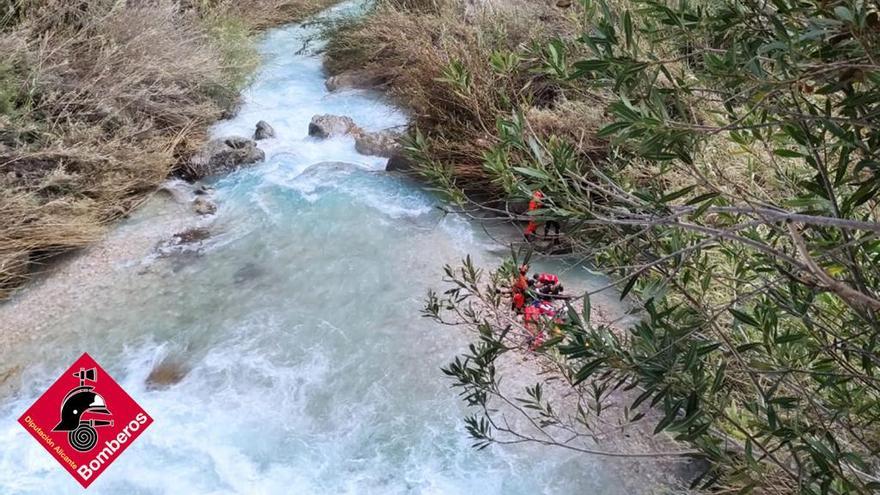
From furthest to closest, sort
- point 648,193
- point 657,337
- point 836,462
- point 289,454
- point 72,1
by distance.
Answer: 1. point 72,1
2. point 289,454
3. point 648,193
4. point 657,337
5. point 836,462

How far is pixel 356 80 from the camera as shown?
6688mm

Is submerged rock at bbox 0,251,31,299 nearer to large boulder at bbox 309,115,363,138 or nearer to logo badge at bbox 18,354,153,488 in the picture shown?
logo badge at bbox 18,354,153,488

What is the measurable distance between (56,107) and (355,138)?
7.47 feet

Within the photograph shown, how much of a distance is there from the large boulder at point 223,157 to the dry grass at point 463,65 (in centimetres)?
142

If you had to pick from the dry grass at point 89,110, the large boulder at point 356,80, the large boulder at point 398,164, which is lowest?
the large boulder at point 398,164

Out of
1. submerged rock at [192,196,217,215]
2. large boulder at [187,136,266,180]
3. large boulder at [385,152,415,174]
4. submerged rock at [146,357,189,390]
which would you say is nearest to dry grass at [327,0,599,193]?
large boulder at [385,152,415,174]

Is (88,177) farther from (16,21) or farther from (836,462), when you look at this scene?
(836,462)

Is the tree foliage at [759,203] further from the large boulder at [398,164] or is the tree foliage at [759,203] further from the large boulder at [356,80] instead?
the large boulder at [356,80]

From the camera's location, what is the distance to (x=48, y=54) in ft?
14.3

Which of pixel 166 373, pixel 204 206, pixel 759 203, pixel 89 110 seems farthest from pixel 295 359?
pixel 89 110

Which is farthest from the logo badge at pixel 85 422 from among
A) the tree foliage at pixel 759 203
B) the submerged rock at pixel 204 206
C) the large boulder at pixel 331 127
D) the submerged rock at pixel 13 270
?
the large boulder at pixel 331 127

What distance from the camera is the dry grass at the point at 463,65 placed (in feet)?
13.4

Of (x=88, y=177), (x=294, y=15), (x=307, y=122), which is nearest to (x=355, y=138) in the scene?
(x=307, y=122)

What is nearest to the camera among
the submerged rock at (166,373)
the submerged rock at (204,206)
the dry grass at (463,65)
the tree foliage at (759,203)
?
the tree foliage at (759,203)
